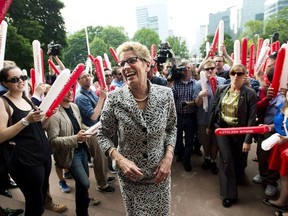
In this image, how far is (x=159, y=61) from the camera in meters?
4.46

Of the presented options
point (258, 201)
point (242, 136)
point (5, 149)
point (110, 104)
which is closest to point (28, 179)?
point (5, 149)

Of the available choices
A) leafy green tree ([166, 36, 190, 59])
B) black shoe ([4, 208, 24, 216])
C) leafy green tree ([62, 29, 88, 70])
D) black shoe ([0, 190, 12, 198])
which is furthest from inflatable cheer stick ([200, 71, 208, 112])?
leafy green tree ([166, 36, 190, 59])

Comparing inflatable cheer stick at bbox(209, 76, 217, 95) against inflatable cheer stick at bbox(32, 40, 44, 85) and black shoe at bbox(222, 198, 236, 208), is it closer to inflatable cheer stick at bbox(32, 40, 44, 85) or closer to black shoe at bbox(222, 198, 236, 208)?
black shoe at bbox(222, 198, 236, 208)

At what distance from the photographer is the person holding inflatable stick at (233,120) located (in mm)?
3033

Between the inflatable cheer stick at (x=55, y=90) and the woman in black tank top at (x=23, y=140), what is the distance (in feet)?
0.39

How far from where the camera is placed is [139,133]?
64.4 inches

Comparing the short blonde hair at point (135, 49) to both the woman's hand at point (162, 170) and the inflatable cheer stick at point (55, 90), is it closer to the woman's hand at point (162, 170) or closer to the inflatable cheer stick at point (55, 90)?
the woman's hand at point (162, 170)

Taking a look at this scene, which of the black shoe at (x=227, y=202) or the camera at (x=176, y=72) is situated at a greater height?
the camera at (x=176, y=72)

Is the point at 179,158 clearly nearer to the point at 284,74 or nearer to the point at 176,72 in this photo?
the point at 176,72

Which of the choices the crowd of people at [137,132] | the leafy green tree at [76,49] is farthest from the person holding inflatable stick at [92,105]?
the leafy green tree at [76,49]

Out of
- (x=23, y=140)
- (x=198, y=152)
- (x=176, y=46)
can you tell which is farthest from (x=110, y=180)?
(x=176, y=46)

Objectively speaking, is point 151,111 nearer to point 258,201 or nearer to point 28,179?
point 28,179

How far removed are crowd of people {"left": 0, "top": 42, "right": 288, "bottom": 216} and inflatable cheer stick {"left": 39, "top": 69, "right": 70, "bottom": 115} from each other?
120 millimetres

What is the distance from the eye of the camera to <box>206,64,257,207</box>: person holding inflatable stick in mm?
3033
